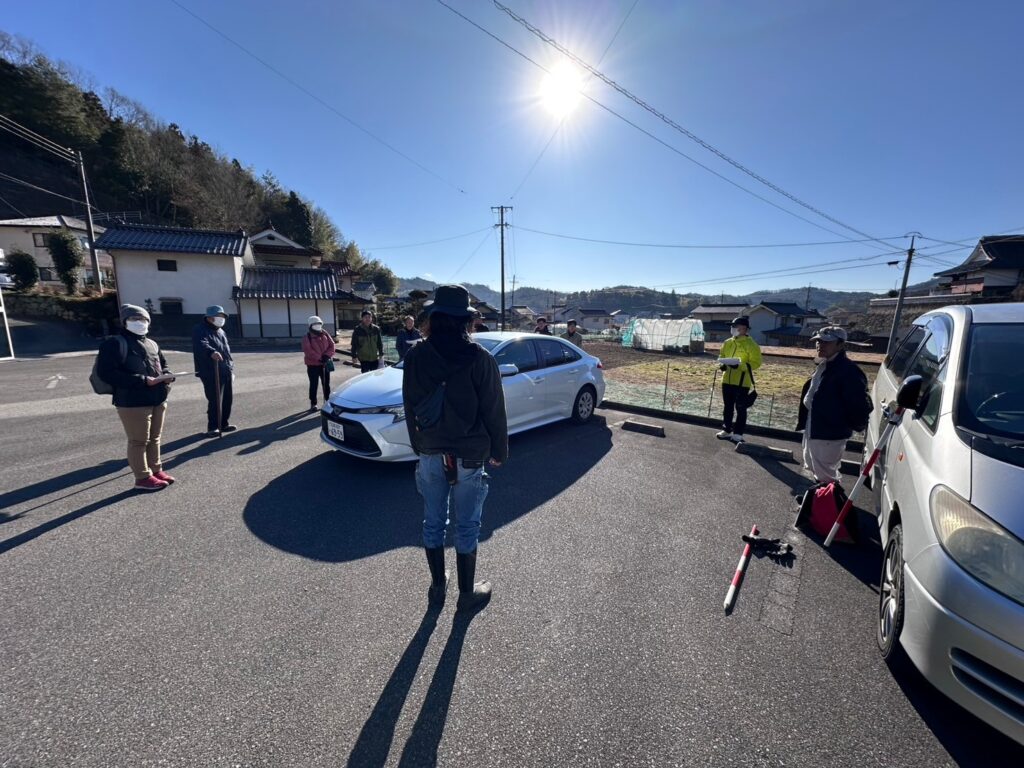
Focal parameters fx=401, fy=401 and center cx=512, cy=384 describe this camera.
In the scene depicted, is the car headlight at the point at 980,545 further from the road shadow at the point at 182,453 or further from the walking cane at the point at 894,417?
the road shadow at the point at 182,453

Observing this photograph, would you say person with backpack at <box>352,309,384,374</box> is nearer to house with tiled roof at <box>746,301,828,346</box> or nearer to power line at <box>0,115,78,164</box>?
power line at <box>0,115,78,164</box>

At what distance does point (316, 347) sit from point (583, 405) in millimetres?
4294

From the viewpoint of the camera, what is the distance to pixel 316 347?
6.38 meters

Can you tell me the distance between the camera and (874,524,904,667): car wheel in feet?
6.15

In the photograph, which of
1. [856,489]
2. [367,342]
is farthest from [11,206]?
[856,489]

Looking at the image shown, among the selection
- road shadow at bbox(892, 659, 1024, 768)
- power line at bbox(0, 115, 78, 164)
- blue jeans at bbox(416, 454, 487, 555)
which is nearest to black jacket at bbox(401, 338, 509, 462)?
blue jeans at bbox(416, 454, 487, 555)

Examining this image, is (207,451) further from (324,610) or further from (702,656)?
(702,656)

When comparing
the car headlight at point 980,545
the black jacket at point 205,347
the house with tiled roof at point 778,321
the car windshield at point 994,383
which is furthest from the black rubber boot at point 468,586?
the house with tiled roof at point 778,321

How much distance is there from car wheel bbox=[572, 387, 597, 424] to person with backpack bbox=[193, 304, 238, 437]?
4743 millimetres

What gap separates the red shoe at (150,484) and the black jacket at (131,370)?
27.9 inches

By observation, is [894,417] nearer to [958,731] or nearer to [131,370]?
[958,731]

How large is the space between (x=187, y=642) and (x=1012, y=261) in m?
41.4

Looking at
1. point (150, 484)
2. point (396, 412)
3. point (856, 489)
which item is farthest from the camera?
point (396, 412)

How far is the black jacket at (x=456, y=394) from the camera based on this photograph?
2184 millimetres
